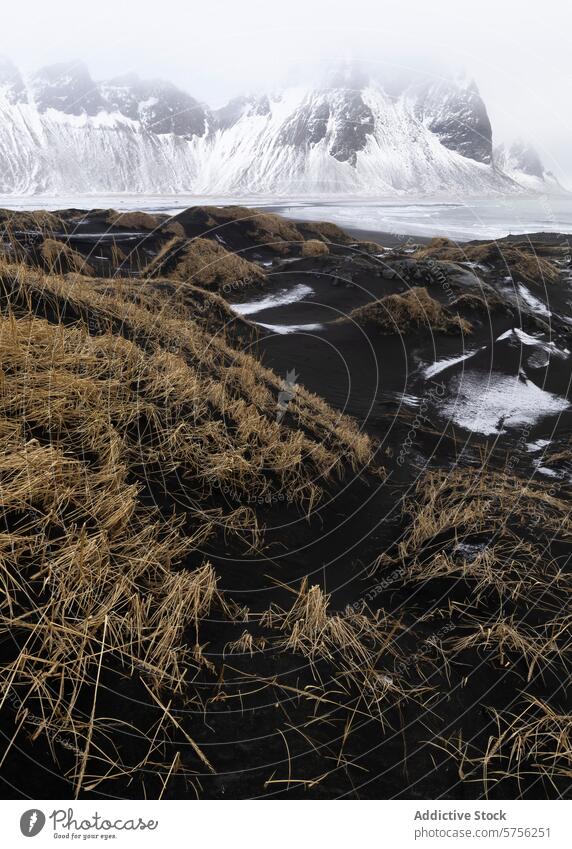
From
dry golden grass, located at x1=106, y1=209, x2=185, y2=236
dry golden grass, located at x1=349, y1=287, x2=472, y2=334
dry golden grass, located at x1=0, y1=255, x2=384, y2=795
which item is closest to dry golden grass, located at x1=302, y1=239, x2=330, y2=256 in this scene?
dry golden grass, located at x1=349, y1=287, x2=472, y2=334

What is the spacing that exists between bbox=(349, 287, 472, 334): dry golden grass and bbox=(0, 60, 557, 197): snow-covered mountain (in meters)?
1.36

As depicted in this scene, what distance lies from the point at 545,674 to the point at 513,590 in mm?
403

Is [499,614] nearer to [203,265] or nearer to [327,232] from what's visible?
[203,265]

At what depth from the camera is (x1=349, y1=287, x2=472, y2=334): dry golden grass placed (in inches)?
219

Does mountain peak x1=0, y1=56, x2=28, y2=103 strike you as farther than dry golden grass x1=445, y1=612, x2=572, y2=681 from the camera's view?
Yes

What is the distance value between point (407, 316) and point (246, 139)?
9.47ft

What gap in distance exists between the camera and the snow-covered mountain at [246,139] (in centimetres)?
485

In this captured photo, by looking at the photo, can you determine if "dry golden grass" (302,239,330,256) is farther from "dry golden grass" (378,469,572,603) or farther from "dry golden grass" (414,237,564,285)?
"dry golden grass" (378,469,572,603)

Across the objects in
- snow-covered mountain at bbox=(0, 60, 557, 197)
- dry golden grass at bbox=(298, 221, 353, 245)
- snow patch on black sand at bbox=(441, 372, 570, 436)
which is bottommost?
snow patch on black sand at bbox=(441, 372, 570, 436)

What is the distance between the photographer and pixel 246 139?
5082 millimetres

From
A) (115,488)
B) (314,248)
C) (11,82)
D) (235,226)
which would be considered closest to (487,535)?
(115,488)

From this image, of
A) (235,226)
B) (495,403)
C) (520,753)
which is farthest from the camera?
(235,226)

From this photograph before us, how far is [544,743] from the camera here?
1457 millimetres

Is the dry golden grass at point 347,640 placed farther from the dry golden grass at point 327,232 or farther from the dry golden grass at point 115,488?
the dry golden grass at point 327,232
